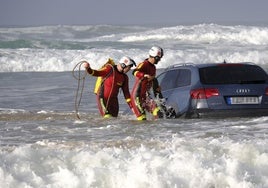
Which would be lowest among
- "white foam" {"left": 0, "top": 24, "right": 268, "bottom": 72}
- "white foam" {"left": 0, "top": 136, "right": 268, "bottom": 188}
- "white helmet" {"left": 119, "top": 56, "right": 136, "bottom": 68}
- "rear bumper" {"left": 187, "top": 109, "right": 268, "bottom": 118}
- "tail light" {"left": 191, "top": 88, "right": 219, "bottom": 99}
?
"white foam" {"left": 0, "top": 24, "right": 268, "bottom": 72}

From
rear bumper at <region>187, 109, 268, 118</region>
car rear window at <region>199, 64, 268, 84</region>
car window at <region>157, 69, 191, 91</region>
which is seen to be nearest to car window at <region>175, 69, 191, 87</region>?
car window at <region>157, 69, 191, 91</region>

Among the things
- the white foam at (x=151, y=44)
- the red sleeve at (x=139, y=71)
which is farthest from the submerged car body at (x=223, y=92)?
the white foam at (x=151, y=44)

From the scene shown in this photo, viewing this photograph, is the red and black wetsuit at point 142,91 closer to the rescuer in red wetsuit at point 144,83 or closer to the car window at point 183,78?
the rescuer in red wetsuit at point 144,83

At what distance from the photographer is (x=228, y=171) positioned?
9.17 metres

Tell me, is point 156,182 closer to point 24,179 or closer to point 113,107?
point 24,179

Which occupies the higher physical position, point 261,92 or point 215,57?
point 261,92

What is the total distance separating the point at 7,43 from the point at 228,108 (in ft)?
136

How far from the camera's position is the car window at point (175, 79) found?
13.9 meters

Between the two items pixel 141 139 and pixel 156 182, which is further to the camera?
pixel 141 139

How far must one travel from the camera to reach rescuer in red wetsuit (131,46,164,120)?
13.8 m

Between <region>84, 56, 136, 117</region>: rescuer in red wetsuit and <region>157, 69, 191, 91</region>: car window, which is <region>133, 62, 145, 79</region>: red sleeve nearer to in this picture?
<region>84, 56, 136, 117</region>: rescuer in red wetsuit

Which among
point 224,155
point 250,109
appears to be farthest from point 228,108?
point 224,155

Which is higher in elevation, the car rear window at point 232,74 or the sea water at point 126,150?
the car rear window at point 232,74

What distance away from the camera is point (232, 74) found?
13.5 m
